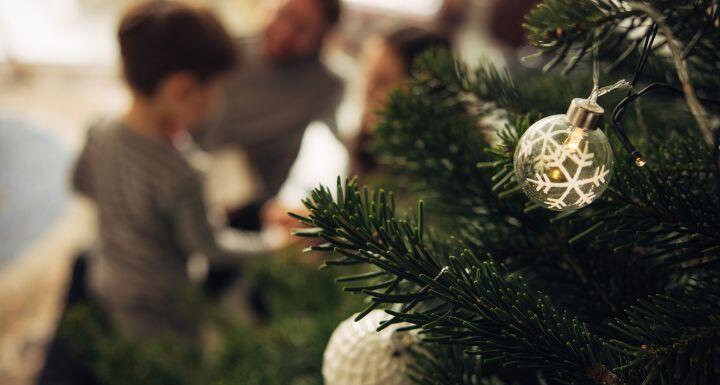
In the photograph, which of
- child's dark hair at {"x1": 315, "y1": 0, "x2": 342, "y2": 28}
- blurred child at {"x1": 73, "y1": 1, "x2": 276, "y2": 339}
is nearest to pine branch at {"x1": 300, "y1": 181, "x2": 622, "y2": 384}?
blurred child at {"x1": 73, "y1": 1, "x2": 276, "y2": 339}

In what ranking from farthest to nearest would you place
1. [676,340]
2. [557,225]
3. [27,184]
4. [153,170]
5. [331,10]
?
[27,184] < [331,10] < [153,170] < [557,225] < [676,340]

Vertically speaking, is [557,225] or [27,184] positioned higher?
[557,225]

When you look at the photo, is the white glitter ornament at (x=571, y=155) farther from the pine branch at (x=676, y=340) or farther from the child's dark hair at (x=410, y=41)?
the child's dark hair at (x=410, y=41)

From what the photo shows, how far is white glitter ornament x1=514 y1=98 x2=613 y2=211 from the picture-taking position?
29 cm

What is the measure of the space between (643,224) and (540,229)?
86 mm

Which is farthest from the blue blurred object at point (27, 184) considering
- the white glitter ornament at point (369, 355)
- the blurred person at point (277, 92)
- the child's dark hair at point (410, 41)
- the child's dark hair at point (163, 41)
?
the white glitter ornament at point (369, 355)

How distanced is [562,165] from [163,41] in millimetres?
977

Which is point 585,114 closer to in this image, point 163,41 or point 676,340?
point 676,340

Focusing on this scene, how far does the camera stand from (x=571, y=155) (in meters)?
0.29

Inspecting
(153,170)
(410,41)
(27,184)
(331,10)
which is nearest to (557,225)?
(153,170)

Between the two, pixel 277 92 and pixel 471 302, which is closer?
Result: pixel 471 302

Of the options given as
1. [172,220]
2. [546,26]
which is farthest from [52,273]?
[546,26]

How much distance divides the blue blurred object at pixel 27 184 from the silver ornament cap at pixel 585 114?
216 centimetres

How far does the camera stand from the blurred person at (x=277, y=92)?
5.35 feet
